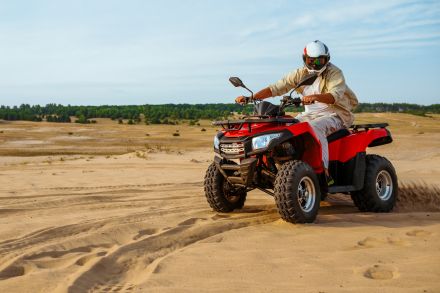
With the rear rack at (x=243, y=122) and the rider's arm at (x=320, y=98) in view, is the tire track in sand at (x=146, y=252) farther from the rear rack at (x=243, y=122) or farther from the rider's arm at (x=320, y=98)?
the rider's arm at (x=320, y=98)

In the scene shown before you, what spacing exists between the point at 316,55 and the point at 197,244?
2979 mm

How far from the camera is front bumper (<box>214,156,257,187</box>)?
6625 millimetres

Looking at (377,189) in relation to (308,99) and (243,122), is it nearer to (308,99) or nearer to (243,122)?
(308,99)

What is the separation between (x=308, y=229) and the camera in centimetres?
625

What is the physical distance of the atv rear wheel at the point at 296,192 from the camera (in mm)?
6398

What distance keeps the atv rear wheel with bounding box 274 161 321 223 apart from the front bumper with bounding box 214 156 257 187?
0.32 metres

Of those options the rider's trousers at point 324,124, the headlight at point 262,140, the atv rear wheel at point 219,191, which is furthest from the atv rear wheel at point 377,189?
the headlight at point 262,140

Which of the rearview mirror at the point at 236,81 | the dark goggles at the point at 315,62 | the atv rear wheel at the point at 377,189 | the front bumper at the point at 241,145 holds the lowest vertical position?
the atv rear wheel at the point at 377,189

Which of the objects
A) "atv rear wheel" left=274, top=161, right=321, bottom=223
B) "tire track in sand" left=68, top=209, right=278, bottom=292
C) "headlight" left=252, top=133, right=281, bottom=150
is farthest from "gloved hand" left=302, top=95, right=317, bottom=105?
"tire track in sand" left=68, top=209, right=278, bottom=292

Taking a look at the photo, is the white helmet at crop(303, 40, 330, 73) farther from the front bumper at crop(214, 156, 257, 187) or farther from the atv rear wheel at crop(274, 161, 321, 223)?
the front bumper at crop(214, 156, 257, 187)

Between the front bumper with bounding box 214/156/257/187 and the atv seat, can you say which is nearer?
the front bumper with bounding box 214/156/257/187

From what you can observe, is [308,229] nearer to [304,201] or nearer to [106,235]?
[304,201]

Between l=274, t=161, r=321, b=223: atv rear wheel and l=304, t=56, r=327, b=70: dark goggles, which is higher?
l=304, t=56, r=327, b=70: dark goggles

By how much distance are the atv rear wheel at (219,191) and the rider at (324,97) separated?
3.40ft
